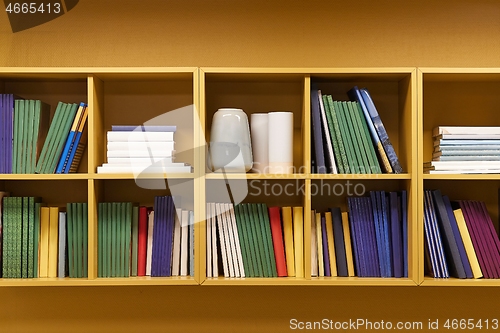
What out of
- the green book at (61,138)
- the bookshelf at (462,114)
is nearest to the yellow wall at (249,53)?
the bookshelf at (462,114)

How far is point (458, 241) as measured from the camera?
2059 millimetres

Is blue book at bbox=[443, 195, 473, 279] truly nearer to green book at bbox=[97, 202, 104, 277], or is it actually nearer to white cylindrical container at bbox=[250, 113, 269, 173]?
white cylindrical container at bbox=[250, 113, 269, 173]

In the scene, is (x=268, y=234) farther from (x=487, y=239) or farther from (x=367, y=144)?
(x=487, y=239)

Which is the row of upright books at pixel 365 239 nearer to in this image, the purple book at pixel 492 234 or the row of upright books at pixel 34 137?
the purple book at pixel 492 234

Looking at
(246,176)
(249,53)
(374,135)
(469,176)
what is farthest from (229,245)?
(469,176)

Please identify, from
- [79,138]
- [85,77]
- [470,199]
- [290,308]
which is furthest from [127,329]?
[470,199]

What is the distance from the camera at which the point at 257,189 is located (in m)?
2.27

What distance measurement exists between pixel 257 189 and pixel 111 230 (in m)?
0.62

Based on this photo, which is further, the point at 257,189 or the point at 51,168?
the point at 257,189

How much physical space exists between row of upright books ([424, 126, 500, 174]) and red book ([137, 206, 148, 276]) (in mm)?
1121

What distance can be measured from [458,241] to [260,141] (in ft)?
2.81

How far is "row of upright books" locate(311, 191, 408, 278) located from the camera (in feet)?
6.81

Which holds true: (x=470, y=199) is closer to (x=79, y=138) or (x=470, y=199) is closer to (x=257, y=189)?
(x=257, y=189)

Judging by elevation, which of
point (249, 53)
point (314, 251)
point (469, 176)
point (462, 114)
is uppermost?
point (249, 53)
